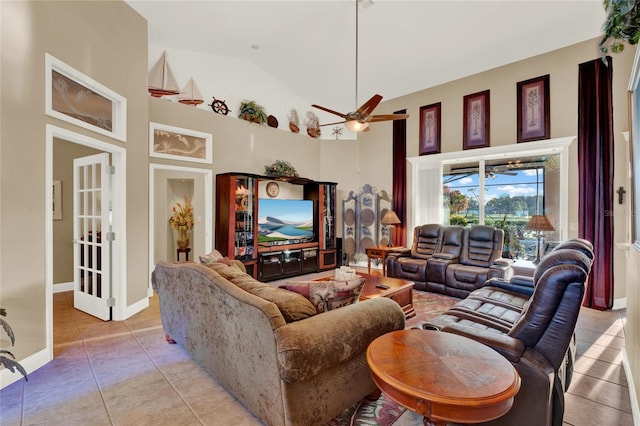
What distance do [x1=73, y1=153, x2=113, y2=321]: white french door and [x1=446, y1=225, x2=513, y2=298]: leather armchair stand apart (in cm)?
469

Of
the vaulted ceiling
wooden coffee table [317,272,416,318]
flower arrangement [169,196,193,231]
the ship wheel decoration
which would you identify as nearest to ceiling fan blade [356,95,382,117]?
the vaulted ceiling

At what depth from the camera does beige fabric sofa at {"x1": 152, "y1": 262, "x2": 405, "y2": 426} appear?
1580 mm

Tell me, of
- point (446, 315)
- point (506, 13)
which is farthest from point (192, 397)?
point (506, 13)

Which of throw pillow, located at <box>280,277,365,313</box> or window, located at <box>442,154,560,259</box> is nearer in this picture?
throw pillow, located at <box>280,277,365,313</box>

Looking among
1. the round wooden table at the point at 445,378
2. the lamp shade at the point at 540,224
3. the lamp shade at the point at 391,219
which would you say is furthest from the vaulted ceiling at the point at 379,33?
the round wooden table at the point at 445,378

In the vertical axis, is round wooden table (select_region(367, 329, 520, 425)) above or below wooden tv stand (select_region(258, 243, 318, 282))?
above

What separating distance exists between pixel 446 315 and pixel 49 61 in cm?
410

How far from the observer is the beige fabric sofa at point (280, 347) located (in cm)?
158

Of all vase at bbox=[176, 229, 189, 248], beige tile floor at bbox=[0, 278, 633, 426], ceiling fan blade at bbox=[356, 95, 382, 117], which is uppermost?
ceiling fan blade at bbox=[356, 95, 382, 117]

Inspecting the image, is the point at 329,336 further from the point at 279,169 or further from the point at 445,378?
the point at 279,169

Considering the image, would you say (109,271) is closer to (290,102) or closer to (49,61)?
(49,61)

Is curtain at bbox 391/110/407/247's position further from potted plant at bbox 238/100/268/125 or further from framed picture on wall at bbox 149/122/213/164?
framed picture on wall at bbox 149/122/213/164

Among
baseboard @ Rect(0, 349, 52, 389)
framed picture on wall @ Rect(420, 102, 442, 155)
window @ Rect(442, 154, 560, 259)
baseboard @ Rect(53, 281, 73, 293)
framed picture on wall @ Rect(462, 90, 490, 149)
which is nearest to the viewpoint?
baseboard @ Rect(0, 349, 52, 389)

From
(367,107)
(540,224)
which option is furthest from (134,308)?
(540,224)
